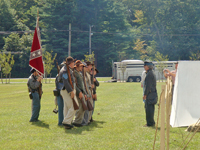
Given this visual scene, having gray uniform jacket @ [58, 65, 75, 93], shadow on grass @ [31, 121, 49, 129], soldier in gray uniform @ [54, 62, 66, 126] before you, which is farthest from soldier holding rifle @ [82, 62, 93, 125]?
A: gray uniform jacket @ [58, 65, 75, 93]

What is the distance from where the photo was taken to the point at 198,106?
359 inches

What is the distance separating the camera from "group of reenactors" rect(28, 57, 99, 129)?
9.27 m

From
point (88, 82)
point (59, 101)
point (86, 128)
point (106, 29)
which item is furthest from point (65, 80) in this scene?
point (106, 29)

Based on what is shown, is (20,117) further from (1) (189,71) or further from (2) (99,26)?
(2) (99,26)

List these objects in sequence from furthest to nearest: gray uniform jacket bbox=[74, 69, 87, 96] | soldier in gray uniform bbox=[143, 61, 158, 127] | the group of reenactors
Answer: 1. gray uniform jacket bbox=[74, 69, 87, 96]
2. soldier in gray uniform bbox=[143, 61, 158, 127]
3. the group of reenactors

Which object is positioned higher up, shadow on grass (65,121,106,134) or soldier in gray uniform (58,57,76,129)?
soldier in gray uniform (58,57,76,129)

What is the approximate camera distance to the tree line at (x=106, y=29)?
207 ft

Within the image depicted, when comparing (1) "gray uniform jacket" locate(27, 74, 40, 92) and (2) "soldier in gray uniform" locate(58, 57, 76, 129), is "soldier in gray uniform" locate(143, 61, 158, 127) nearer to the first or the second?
(2) "soldier in gray uniform" locate(58, 57, 76, 129)

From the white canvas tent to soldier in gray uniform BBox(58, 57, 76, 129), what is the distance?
2.74 m

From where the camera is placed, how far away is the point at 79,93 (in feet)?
31.9

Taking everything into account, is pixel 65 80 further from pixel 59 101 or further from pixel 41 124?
pixel 41 124

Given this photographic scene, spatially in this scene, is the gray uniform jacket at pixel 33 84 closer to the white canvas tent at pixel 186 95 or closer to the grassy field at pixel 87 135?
the grassy field at pixel 87 135

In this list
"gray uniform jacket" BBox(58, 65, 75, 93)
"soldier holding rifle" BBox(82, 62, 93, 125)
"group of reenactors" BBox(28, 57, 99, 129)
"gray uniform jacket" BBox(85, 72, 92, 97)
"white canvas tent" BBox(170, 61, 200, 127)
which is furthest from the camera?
"gray uniform jacket" BBox(85, 72, 92, 97)

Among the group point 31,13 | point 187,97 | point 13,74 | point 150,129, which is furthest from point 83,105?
point 31,13
